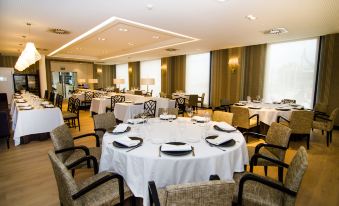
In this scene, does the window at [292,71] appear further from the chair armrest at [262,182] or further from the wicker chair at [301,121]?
the chair armrest at [262,182]

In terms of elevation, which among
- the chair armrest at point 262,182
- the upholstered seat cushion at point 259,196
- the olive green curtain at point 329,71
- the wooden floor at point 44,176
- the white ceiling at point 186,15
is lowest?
the wooden floor at point 44,176

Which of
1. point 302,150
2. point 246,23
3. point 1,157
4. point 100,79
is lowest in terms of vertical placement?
point 1,157

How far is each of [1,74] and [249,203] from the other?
13726 mm

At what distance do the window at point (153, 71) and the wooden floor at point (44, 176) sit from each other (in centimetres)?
860

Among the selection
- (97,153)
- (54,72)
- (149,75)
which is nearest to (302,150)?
(97,153)

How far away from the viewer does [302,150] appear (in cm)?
164

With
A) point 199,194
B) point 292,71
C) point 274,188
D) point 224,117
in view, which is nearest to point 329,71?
point 292,71

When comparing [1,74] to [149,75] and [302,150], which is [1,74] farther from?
[302,150]

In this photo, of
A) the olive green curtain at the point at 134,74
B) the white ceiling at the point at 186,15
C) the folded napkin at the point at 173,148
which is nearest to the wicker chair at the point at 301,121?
the white ceiling at the point at 186,15

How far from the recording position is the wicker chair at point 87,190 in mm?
1449

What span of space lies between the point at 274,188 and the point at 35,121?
5.03 metres

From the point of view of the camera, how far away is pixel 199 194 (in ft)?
3.46

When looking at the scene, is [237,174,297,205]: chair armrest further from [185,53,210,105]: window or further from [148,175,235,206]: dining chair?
[185,53,210,105]: window

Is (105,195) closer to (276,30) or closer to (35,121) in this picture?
(35,121)
